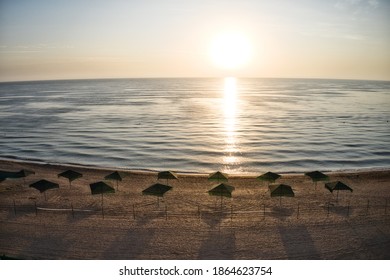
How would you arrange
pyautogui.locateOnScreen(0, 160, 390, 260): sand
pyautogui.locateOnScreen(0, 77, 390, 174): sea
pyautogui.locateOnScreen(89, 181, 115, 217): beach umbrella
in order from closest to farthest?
pyautogui.locateOnScreen(0, 160, 390, 260): sand, pyautogui.locateOnScreen(89, 181, 115, 217): beach umbrella, pyautogui.locateOnScreen(0, 77, 390, 174): sea

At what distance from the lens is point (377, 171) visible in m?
38.2

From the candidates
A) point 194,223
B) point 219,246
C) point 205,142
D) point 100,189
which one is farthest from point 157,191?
point 205,142

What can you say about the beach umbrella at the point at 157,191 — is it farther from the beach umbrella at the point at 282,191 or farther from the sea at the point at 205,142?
the sea at the point at 205,142

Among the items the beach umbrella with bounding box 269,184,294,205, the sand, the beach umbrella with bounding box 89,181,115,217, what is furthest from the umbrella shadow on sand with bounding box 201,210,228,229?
the beach umbrella with bounding box 89,181,115,217

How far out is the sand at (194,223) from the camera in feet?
64.6

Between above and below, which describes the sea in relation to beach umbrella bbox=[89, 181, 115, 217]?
above

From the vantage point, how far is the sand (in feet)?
64.6

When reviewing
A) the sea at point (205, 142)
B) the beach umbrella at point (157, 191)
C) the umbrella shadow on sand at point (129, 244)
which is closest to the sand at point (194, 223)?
the umbrella shadow on sand at point (129, 244)

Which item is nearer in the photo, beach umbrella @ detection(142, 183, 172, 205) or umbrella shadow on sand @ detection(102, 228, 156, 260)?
umbrella shadow on sand @ detection(102, 228, 156, 260)

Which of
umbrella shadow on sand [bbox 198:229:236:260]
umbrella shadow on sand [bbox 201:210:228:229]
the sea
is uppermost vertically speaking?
the sea

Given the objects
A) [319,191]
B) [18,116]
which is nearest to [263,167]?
[319,191]

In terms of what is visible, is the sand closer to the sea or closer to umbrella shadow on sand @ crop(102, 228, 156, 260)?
umbrella shadow on sand @ crop(102, 228, 156, 260)

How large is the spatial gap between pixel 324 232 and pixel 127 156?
3116cm

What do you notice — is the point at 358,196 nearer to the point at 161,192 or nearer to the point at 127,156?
the point at 161,192
